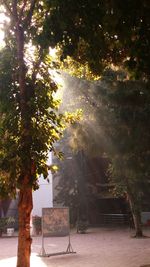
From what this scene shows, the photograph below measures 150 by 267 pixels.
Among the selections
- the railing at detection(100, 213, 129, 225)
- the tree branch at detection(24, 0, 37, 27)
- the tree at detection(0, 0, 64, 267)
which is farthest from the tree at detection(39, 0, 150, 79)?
the railing at detection(100, 213, 129, 225)

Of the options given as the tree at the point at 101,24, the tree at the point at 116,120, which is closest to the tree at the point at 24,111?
the tree at the point at 101,24

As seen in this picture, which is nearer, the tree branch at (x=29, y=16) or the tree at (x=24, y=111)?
the tree at (x=24, y=111)

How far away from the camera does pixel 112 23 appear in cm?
901

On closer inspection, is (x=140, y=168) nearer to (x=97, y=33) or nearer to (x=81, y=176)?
(x=97, y=33)

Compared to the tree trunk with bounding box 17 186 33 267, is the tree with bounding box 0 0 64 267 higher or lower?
higher

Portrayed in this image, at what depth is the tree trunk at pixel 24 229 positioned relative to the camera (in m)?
9.20

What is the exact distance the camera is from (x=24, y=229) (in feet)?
30.5

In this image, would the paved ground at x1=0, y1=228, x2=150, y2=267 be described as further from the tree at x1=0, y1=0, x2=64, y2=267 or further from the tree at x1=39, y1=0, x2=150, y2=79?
the tree at x1=39, y1=0, x2=150, y2=79

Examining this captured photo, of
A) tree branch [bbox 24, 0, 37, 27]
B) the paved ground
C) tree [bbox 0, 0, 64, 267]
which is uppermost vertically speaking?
tree branch [bbox 24, 0, 37, 27]

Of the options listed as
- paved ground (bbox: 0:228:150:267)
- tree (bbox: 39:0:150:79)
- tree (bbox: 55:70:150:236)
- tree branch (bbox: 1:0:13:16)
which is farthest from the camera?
tree (bbox: 55:70:150:236)

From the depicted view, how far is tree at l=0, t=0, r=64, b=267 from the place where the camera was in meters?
9.28

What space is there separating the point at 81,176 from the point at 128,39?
1006 inches

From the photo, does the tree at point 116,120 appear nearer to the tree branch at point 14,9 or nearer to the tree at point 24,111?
the tree at point 24,111

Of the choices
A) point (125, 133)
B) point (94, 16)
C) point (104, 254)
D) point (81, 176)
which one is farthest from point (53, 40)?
point (81, 176)
